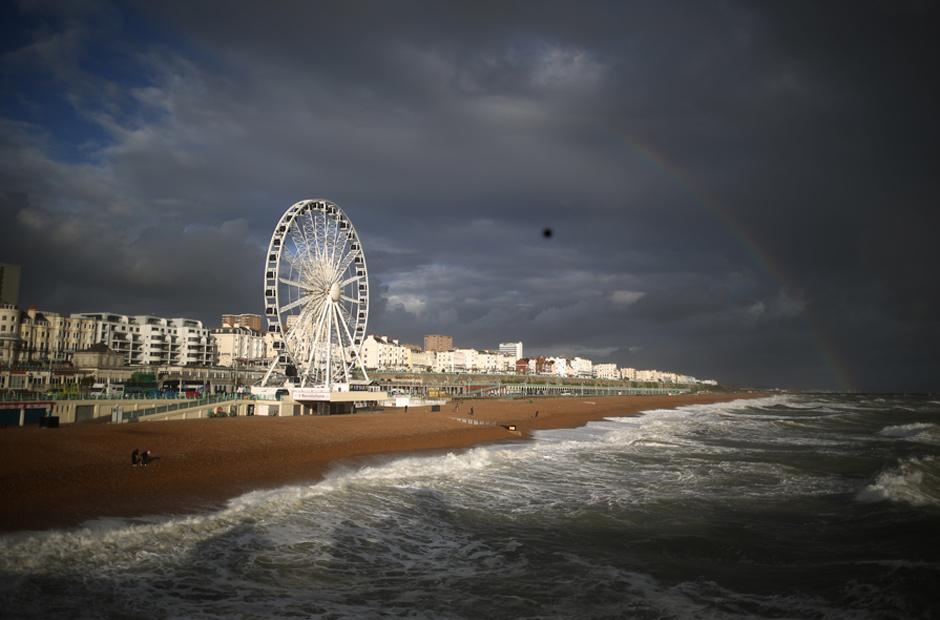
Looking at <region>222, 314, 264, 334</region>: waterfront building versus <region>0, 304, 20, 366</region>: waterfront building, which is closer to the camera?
<region>0, 304, 20, 366</region>: waterfront building

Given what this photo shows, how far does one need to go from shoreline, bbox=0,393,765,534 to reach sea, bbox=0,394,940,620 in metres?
1.20

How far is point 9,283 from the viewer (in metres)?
93.9

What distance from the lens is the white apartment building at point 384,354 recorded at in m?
153

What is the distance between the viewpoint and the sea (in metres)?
9.17

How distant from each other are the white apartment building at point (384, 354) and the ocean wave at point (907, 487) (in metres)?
129

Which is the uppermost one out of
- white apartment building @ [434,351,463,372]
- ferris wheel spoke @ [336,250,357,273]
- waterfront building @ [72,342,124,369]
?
ferris wheel spoke @ [336,250,357,273]

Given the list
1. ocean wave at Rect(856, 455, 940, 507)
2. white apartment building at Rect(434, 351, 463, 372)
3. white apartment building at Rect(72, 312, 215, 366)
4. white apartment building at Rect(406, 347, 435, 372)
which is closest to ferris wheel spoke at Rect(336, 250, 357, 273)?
ocean wave at Rect(856, 455, 940, 507)

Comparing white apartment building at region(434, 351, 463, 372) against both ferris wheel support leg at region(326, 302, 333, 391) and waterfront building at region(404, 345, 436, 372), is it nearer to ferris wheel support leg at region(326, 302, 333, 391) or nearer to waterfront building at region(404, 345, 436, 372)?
waterfront building at region(404, 345, 436, 372)

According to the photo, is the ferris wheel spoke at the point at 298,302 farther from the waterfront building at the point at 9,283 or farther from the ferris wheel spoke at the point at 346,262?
the waterfront building at the point at 9,283

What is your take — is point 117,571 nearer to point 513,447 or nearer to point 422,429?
point 513,447

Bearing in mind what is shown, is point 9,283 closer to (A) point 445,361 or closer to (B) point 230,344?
(B) point 230,344

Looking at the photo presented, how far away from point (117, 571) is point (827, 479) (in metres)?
22.6

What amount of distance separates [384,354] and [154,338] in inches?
2391

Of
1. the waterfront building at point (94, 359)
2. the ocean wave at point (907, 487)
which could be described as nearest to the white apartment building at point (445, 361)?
the waterfront building at point (94, 359)
